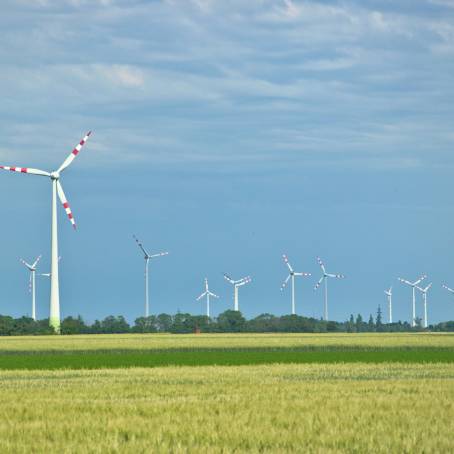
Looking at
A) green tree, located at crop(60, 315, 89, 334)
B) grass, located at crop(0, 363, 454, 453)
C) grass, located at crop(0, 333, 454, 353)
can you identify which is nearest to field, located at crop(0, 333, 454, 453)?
grass, located at crop(0, 363, 454, 453)

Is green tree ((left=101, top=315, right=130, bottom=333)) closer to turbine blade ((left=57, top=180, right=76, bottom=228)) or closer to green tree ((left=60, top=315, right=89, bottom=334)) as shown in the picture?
green tree ((left=60, top=315, right=89, bottom=334))

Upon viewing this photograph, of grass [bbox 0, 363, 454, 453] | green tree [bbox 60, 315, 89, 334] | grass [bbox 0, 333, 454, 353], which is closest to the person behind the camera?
grass [bbox 0, 363, 454, 453]

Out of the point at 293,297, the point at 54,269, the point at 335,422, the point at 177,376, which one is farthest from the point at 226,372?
the point at 293,297

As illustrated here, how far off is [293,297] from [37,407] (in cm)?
13956

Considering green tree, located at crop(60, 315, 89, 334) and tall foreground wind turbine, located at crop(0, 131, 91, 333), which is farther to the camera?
green tree, located at crop(60, 315, 89, 334)

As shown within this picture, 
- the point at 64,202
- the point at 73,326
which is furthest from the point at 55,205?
the point at 73,326

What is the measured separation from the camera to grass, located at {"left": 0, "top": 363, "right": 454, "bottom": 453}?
2169cm

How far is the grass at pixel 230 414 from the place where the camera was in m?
21.7

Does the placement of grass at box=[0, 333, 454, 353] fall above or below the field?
above

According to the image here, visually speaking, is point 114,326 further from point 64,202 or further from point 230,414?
point 230,414

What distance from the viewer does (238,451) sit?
20781 millimetres

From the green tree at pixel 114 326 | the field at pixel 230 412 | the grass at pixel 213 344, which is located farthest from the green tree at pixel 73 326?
the field at pixel 230 412

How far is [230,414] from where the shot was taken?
26719mm

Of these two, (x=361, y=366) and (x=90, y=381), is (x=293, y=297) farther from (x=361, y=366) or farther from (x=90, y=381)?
(x=90, y=381)
